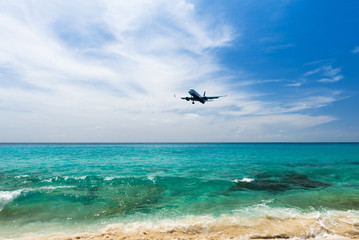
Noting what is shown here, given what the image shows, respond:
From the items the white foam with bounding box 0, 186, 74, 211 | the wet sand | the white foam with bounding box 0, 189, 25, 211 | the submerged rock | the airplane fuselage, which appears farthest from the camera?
the airplane fuselage

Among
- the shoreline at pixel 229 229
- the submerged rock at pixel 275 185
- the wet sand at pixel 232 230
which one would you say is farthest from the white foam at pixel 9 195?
the submerged rock at pixel 275 185

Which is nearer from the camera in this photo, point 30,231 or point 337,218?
point 30,231

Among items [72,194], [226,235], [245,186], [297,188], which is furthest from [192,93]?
[226,235]

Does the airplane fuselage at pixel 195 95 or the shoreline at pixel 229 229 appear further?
the airplane fuselage at pixel 195 95

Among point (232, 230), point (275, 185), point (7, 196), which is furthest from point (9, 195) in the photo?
point (275, 185)

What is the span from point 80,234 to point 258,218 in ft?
35.4

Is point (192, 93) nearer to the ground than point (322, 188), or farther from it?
farther from it

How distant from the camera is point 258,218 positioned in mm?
11602

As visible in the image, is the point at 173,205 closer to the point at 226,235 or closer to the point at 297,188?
the point at 226,235

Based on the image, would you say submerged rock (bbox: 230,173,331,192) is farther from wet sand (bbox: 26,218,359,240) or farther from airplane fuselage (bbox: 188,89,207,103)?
airplane fuselage (bbox: 188,89,207,103)

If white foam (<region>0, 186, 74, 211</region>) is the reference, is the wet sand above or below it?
above

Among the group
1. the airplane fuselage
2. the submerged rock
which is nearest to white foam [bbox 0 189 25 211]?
the submerged rock

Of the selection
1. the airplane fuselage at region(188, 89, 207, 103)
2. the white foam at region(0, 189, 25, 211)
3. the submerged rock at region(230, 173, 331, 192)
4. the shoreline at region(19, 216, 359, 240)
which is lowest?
the submerged rock at region(230, 173, 331, 192)

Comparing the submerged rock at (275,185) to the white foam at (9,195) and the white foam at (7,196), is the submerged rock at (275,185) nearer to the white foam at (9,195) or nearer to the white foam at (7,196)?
the white foam at (9,195)
